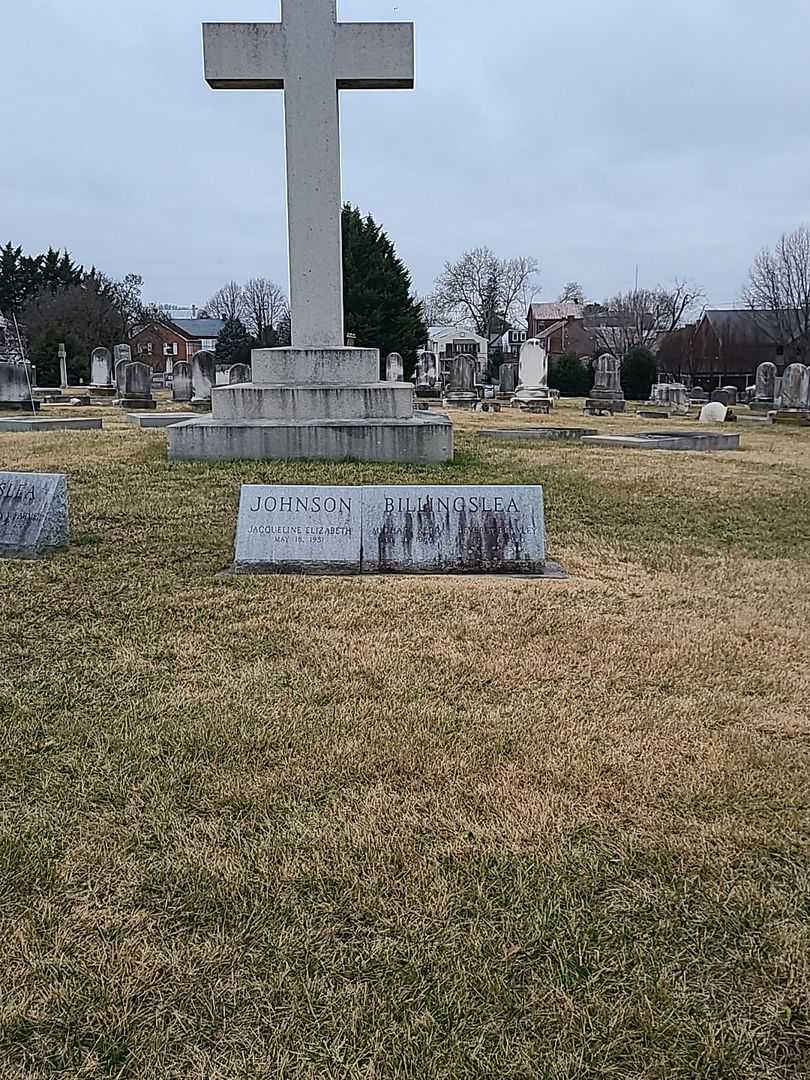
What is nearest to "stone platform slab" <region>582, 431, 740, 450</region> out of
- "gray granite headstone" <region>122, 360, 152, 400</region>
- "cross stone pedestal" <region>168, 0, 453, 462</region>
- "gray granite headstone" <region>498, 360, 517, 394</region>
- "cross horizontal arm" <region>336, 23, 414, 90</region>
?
"cross stone pedestal" <region>168, 0, 453, 462</region>

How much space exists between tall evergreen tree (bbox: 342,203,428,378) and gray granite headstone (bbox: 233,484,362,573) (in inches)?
1165

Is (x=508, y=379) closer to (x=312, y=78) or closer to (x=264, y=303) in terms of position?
(x=312, y=78)

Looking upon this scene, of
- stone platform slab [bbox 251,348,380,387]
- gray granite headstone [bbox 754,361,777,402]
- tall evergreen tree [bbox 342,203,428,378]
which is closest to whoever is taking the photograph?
Answer: stone platform slab [bbox 251,348,380,387]

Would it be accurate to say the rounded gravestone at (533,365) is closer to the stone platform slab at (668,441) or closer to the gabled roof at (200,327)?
the stone platform slab at (668,441)

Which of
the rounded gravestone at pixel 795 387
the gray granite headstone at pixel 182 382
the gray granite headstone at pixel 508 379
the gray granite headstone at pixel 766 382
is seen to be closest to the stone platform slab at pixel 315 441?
the rounded gravestone at pixel 795 387

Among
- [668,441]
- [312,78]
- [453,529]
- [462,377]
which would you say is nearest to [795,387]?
[462,377]

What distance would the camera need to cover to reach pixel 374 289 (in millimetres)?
34375

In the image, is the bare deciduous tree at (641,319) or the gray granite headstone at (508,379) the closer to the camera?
the gray granite headstone at (508,379)

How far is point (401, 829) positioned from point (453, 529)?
2795 mm

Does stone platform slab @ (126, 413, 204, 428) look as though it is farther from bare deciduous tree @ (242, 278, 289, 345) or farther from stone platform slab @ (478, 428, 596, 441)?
bare deciduous tree @ (242, 278, 289, 345)

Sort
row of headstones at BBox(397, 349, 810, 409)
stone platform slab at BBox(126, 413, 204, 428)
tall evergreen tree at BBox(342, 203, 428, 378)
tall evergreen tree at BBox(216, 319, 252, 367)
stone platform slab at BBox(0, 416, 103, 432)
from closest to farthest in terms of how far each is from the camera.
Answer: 1. stone platform slab at BBox(0, 416, 103, 432)
2. stone platform slab at BBox(126, 413, 204, 428)
3. row of headstones at BBox(397, 349, 810, 409)
4. tall evergreen tree at BBox(342, 203, 428, 378)
5. tall evergreen tree at BBox(216, 319, 252, 367)

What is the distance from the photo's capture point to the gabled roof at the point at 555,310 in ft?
252

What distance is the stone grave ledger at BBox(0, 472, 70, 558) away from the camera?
5.09 m

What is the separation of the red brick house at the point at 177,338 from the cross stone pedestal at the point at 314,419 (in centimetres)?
5909
